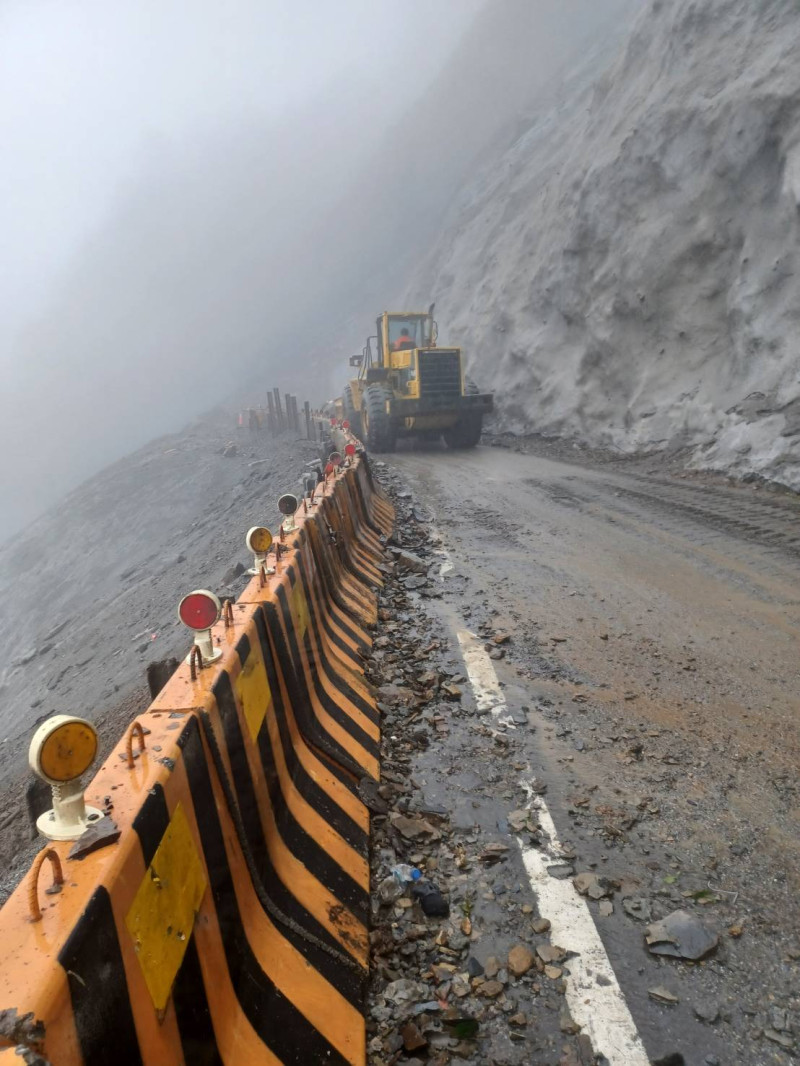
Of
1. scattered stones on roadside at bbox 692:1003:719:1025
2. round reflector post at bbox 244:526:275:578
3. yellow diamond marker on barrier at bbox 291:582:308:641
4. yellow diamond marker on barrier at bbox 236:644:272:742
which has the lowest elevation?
scattered stones on roadside at bbox 692:1003:719:1025

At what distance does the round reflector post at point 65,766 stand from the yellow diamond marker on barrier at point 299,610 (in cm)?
199

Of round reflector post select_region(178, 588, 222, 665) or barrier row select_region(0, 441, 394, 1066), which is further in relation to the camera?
round reflector post select_region(178, 588, 222, 665)

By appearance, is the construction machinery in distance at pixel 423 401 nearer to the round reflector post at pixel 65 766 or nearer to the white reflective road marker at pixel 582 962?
the white reflective road marker at pixel 582 962

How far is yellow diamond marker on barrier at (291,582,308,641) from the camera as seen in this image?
12.1 ft

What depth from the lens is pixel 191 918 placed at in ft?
6.05

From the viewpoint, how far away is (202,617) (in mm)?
2537

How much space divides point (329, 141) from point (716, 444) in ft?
301

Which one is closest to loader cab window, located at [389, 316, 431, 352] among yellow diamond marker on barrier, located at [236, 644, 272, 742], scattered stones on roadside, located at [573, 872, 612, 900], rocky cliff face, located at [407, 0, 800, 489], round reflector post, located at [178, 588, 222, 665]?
rocky cliff face, located at [407, 0, 800, 489]

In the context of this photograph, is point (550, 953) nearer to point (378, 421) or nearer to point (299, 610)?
point (299, 610)

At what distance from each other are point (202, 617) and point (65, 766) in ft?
3.33

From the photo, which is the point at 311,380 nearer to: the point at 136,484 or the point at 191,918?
the point at 136,484

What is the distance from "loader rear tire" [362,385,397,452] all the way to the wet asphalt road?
23.5 ft

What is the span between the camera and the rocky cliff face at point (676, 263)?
1126 centimetres

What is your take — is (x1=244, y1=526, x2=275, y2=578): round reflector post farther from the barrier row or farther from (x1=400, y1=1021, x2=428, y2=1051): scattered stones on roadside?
(x1=400, y1=1021, x2=428, y2=1051): scattered stones on roadside
